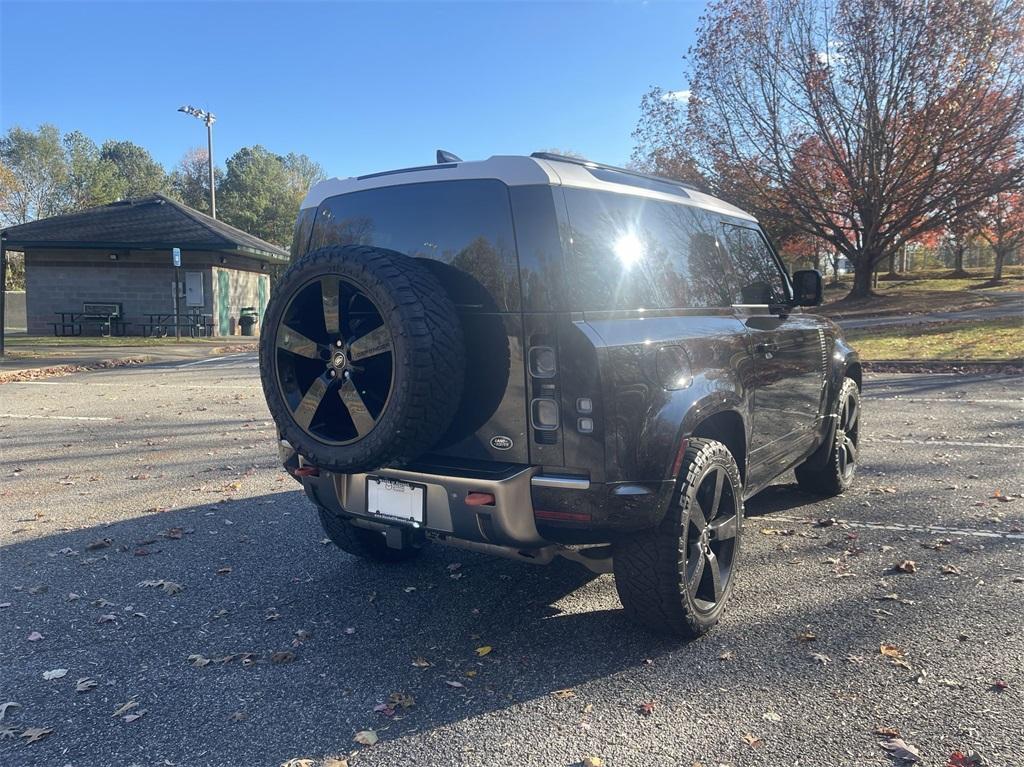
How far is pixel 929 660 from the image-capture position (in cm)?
299

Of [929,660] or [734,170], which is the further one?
[734,170]

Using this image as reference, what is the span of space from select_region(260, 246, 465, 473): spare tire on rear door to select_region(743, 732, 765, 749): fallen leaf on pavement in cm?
156

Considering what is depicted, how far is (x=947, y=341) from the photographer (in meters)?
15.4

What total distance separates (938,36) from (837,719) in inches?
999

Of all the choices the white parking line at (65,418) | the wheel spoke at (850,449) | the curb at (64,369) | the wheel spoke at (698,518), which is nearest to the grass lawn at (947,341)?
the wheel spoke at (850,449)

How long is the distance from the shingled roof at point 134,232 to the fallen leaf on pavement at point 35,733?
73.7 feet

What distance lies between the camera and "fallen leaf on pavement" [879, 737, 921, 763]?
236cm

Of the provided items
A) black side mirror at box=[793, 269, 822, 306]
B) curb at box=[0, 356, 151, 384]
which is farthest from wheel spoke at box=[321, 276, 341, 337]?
curb at box=[0, 356, 151, 384]

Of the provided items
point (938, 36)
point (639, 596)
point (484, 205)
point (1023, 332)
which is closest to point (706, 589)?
point (639, 596)

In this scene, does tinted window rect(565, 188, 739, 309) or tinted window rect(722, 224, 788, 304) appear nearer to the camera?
tinted window rect(565, 188, 739, 309)

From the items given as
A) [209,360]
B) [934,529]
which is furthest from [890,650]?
[209,360]

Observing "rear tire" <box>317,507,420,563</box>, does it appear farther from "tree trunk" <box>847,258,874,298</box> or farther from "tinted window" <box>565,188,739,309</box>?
"tree trunk" <box>847,258,874,298</box>

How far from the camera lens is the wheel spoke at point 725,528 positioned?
3332 millimetres

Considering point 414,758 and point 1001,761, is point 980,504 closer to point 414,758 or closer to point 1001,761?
point 1001,761
